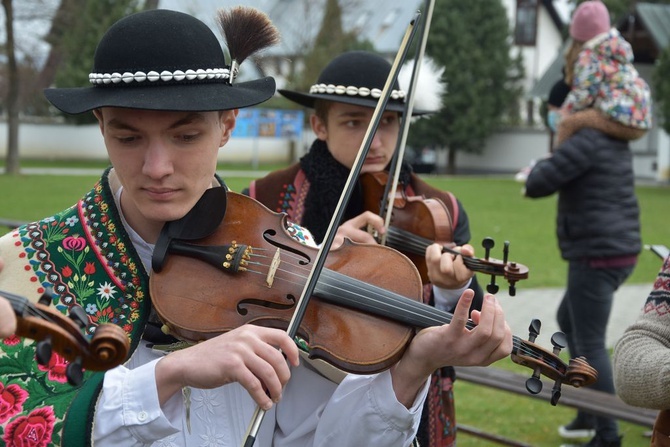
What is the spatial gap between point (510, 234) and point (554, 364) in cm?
1121


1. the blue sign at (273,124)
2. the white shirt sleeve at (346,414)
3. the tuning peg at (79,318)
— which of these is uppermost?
the tuning peg at (79,318)

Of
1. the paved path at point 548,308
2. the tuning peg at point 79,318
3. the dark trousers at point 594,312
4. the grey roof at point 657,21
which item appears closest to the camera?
the tuning peg at point 79,318

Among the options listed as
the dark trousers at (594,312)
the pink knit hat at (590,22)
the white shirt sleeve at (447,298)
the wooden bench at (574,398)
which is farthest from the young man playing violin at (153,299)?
the pink knit hat at (590,22)

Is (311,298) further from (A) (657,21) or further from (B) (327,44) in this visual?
(B) (327,44)

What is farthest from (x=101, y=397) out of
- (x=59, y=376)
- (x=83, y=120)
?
(x=83, y=120)

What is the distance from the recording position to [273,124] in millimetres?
29578

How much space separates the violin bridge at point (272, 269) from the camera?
1.88 metres

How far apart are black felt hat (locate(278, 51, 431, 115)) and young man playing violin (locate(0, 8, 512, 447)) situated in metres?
1.02

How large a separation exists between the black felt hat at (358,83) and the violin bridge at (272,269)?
1.11m

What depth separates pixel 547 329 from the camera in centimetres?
689

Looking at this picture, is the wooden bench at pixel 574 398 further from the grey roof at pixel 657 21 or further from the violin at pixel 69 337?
the grey roof at pixel 657 21

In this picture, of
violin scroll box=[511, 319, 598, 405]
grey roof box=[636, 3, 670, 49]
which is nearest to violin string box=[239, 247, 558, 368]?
violin scroll box=[511, 319, 598, 405]

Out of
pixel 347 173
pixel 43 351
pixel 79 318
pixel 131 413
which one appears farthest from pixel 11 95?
pixel 43 351

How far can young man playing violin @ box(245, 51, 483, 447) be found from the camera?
9.45 ft
